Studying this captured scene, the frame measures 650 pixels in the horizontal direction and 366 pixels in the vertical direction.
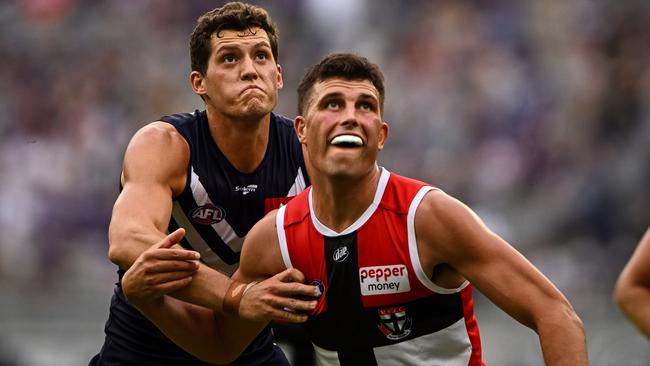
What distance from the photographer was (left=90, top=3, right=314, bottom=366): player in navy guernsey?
6.11m

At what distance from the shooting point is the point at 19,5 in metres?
15.0

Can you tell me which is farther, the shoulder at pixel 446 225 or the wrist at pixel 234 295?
the wrist at pixel 234 295

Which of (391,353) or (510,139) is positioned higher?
(510,139)

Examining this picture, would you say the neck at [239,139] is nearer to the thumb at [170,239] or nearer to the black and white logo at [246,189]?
the black and white logo at [246,189]

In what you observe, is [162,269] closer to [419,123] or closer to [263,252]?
[263,252]

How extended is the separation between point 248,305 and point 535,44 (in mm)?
8828

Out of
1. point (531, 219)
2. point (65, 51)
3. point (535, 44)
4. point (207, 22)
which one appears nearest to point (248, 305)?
point (207, 22)

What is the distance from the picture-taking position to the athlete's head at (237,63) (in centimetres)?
619

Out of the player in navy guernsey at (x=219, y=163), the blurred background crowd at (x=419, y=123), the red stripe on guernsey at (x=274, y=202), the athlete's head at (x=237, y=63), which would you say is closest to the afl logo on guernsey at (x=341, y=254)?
the player in navy guernsey at (x=219, y=163)

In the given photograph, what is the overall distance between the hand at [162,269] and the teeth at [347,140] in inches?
32.9

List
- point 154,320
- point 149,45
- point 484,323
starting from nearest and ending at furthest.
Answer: point 154,320, point 484,323, point 149,45

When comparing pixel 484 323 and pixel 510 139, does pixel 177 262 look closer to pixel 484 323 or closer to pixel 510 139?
pixel 484 323

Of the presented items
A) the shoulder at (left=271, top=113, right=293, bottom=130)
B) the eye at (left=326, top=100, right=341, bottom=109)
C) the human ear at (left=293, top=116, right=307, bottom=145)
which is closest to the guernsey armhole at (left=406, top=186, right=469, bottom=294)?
the eye at (left=326, top=100, right=341, bottom=109)

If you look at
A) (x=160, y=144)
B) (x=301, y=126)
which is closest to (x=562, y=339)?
Result: (x=301, y=126)
